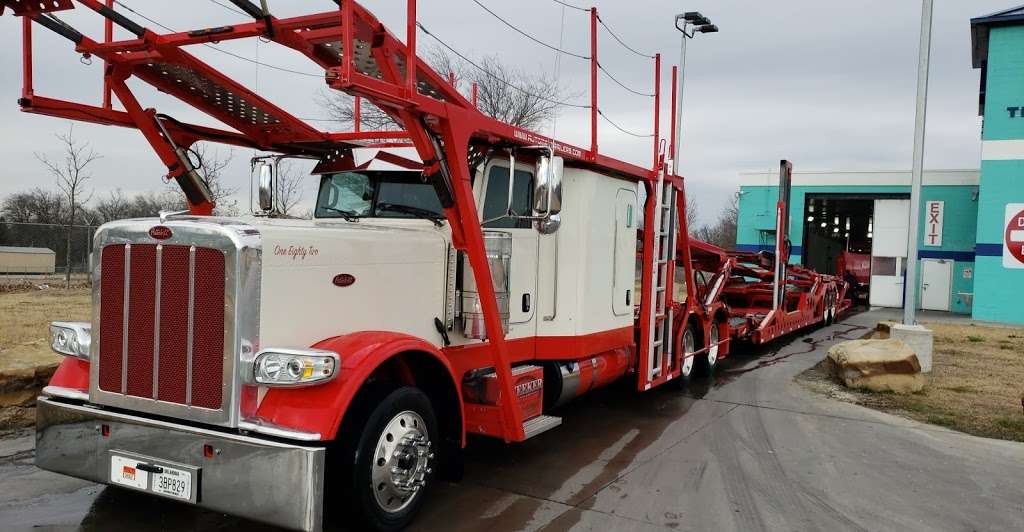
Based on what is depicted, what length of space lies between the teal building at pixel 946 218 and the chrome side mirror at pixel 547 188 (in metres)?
7.70

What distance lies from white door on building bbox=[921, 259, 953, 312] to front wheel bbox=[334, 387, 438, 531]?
2475cm

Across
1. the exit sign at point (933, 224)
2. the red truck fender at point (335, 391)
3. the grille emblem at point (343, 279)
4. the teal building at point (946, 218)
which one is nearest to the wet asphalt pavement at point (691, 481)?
the red truck fender at point (335, 391)

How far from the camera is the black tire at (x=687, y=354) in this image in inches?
342

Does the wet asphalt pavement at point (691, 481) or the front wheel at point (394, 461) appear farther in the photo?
the wet asphalt pavement at point (691, 481)

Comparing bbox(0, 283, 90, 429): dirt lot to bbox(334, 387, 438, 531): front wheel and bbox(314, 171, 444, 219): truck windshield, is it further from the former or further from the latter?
bbox(334, 387, 438, 531): front wheel

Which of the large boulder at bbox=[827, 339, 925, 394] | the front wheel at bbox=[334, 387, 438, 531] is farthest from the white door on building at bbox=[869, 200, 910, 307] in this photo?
the front wheel at bbox=[334, 387, 438, 531]

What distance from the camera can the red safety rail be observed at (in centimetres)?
408

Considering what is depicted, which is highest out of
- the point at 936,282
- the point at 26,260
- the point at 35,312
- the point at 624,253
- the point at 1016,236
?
the point at 1016,236


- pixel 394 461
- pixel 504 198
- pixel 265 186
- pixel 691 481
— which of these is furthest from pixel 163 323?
pixel 691 481

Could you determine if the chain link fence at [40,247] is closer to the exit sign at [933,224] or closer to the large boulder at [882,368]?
the large boulder at [882,368]

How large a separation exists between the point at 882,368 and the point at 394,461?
7195 mm

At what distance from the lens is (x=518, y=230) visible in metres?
5.66

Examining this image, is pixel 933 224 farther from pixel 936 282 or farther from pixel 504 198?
pixel 504 198

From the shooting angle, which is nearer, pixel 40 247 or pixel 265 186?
pixel 265 186
